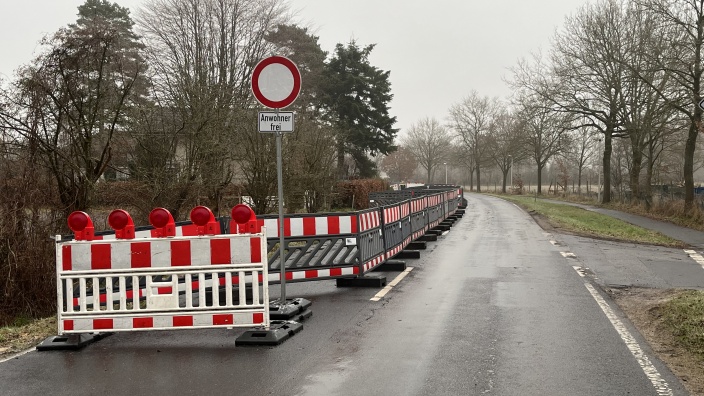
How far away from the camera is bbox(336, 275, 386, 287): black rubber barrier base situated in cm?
955

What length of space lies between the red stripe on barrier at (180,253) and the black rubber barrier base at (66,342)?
121 centimetres

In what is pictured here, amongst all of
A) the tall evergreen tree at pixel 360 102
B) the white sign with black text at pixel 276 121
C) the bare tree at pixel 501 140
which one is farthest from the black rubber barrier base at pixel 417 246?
the bare tree at pixel 501 140

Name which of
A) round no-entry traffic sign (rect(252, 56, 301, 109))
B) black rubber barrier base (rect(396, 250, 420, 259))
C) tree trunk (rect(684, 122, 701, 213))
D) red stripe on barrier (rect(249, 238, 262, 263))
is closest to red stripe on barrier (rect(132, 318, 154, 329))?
red stripe on barrier (rect(249, 238, 262, 263))

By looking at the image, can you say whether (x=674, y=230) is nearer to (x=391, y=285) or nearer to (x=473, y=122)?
(x=391, y=285)

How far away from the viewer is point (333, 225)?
9227 mm

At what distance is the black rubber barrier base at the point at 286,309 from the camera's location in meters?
7.06

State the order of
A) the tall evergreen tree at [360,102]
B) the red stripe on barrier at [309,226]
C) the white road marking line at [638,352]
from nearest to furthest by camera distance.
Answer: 1. the white road marking line at [638,352]
2. the red stripe on barrier at [309,226]
3. the tall evergreen tree at [360,102]

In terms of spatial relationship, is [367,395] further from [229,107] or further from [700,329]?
[229,107]

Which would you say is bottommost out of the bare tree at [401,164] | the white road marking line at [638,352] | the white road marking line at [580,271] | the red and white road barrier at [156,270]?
the white road marking line at [580,271]

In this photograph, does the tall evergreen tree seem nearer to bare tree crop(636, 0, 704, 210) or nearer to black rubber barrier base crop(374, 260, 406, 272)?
bare tree crop(636, 0, 704, 210)

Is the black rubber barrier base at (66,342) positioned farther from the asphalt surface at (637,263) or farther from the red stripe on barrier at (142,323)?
the asphalt surface at (637,263)

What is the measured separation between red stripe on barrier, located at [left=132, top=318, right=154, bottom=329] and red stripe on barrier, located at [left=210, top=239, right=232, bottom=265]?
863mm

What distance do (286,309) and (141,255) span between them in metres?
1.87

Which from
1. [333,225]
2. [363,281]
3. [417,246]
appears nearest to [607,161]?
[417,246]
